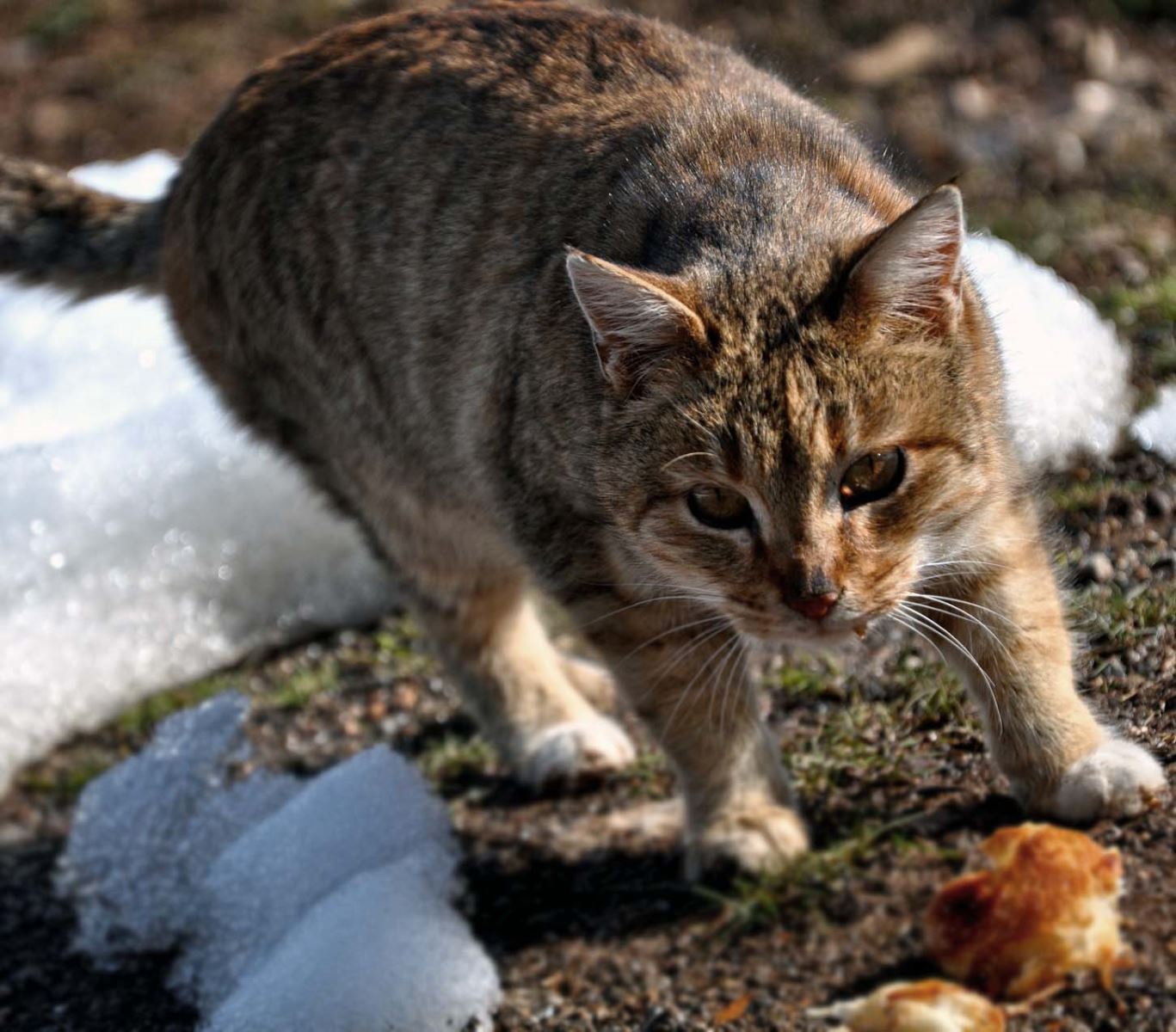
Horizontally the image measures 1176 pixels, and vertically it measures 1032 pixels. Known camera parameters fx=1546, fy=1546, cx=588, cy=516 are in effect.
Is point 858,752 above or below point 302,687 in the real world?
above

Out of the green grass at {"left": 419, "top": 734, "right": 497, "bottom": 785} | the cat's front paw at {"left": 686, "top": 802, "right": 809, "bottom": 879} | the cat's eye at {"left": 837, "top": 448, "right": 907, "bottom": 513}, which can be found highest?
the cat's eye at {"left": 837, "top": 448, "right": 907, "bottom": 513}

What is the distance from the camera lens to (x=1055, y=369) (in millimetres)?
3146

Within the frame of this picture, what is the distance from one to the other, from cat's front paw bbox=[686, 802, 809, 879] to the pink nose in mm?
518

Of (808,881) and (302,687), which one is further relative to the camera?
(302,687)

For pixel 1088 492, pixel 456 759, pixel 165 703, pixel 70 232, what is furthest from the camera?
pixel 165 703

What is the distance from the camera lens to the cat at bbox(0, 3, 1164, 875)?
2.49 meters

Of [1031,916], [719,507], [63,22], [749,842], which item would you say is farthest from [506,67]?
[63,22]

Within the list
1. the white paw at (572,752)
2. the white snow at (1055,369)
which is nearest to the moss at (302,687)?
the white paw at (572,752)

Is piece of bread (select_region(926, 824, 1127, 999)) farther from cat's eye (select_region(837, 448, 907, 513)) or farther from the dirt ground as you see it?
cat's eye (select_region(837, 448, 907, 513))

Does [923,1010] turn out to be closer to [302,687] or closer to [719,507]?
[719,507]

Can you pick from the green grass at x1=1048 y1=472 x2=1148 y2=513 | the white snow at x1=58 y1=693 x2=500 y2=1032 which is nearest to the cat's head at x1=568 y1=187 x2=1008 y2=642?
the green grass at x1=1048 y1=472 x2=1148 y2=513

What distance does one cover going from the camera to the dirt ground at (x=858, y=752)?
227cm

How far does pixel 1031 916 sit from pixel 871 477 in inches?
30.9

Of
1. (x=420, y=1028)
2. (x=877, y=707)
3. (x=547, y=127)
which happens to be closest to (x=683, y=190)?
(x=547, y=127)
